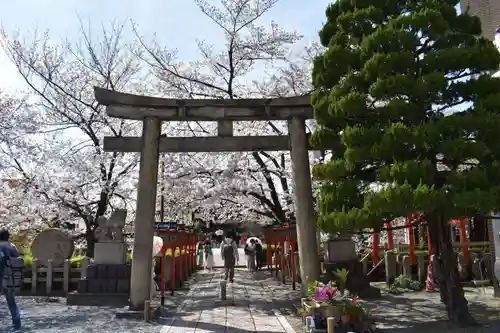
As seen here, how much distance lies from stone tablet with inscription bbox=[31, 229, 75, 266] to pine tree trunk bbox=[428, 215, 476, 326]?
41.3 feet

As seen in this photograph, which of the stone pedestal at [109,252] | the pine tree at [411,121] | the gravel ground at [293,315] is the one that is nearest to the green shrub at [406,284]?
the gravel ground at [293,315]

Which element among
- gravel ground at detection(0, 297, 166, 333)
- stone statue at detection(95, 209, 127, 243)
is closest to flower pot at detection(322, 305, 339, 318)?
gravel ground at detection(0, 297, 166, 333)

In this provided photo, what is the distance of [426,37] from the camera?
7.97 m

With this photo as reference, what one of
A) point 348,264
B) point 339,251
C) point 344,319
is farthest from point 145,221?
point 348,264

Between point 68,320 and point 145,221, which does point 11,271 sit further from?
point 145,221

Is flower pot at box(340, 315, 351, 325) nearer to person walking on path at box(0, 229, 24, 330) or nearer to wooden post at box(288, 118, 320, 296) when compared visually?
wooden post at box(288, 118, 320, 296)

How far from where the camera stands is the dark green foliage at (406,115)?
6.94 meters

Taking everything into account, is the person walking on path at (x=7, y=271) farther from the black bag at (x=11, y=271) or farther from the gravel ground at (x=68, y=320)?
the gravel ground at (x=68, y=320)

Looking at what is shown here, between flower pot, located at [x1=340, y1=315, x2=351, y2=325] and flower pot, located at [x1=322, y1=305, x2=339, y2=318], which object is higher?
flower pot, located at [x1=322, y1=305, x2=339, y2=318]

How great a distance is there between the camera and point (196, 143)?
10797 mm

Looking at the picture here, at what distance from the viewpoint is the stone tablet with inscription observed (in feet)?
51.6

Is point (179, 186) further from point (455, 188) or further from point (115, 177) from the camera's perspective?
point (455, 188)

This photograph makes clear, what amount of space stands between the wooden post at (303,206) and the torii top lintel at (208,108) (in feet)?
1.22

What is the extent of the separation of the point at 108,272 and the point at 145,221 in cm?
425
